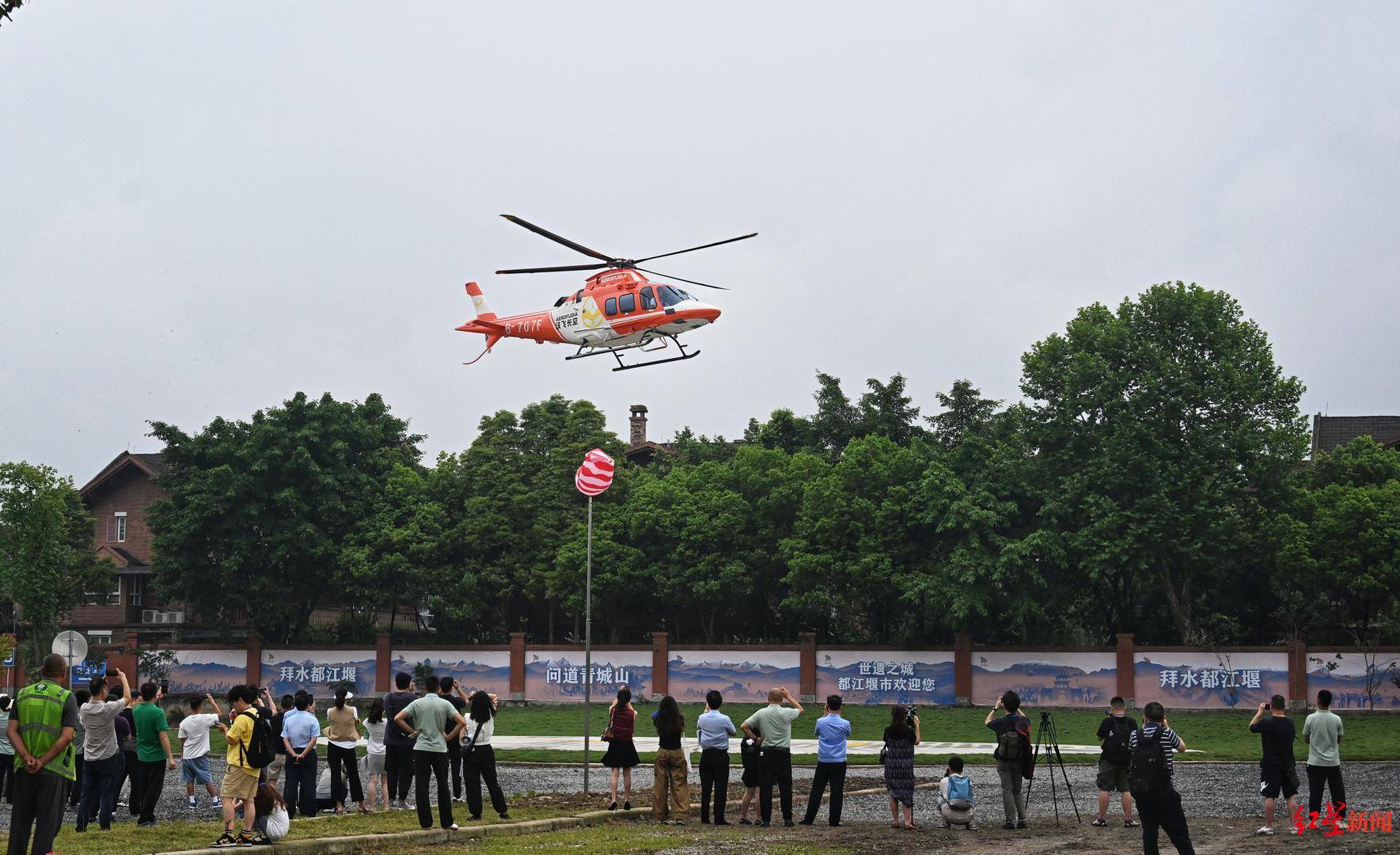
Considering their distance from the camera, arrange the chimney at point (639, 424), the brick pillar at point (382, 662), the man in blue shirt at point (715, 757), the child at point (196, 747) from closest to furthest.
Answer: the man in blue shirt at point (715, 757) < the child at point (196, 747) < the brick pillar at point (382, 662) < the chimney at point (639, 424)

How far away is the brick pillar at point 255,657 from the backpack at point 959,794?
4168 cm

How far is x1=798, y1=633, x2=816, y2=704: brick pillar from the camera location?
165ft

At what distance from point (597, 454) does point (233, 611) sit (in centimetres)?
3865

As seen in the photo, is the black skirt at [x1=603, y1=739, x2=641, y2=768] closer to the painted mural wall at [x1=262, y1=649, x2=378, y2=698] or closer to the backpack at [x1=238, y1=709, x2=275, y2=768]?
the backpack at [x1=238, y1=709, x2=275, y2=768]

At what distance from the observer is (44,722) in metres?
11.5

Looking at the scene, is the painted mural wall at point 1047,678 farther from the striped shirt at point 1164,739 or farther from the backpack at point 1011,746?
the striped shirt at point 1164,739

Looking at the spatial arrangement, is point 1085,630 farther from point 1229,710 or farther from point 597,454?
point 597,454

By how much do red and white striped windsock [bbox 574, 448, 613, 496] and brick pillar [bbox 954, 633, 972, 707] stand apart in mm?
28007

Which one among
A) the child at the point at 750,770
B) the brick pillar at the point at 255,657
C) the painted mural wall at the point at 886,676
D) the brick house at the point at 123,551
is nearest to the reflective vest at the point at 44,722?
the child at the point at 750,770

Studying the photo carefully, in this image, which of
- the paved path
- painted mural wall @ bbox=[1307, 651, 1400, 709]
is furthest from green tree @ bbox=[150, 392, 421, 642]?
painted mural wall @ bbox=[1307, 651, 1400, 709]

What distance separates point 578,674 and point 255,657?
42.2 ft

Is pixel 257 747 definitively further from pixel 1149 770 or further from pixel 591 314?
pixel 591 314

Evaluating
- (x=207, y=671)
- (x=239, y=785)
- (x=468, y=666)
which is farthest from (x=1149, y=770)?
(x=207, y=671)

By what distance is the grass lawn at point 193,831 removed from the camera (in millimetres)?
14227
